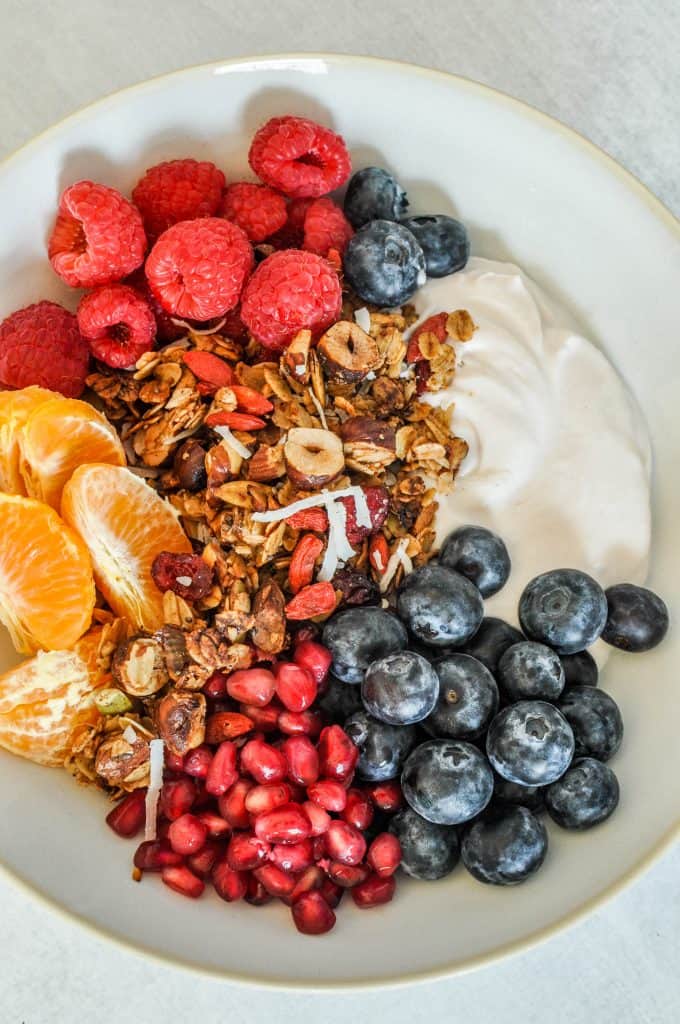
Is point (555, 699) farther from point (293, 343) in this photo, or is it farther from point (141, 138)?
point (141, 138)

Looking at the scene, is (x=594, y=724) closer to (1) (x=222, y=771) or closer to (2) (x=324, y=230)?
(1) (x=222, y=771)

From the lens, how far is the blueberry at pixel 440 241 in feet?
4.15

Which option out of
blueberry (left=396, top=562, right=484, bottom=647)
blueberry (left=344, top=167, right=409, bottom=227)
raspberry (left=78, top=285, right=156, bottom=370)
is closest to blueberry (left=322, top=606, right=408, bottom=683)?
blueberry (left=396, top=562, right=484, bottom=647)

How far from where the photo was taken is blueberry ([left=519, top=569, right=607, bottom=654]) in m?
1.08

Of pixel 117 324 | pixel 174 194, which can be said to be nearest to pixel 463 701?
pixel 117 324

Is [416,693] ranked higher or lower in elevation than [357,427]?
lower

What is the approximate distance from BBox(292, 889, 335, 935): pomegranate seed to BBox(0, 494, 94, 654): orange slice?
1.30 feet

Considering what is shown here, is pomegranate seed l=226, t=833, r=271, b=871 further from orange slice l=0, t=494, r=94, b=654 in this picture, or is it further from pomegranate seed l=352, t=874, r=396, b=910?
orange slice l=0, t=494, r=94, b=654

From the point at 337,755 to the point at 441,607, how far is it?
0.69 feet

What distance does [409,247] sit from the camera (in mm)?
1207

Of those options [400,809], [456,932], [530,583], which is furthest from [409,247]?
[456,932]

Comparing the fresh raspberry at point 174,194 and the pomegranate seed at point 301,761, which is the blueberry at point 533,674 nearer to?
the pomegranate seed at point 301,761

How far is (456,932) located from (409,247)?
83 centimetres

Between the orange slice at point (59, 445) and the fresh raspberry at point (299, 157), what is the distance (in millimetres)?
405
